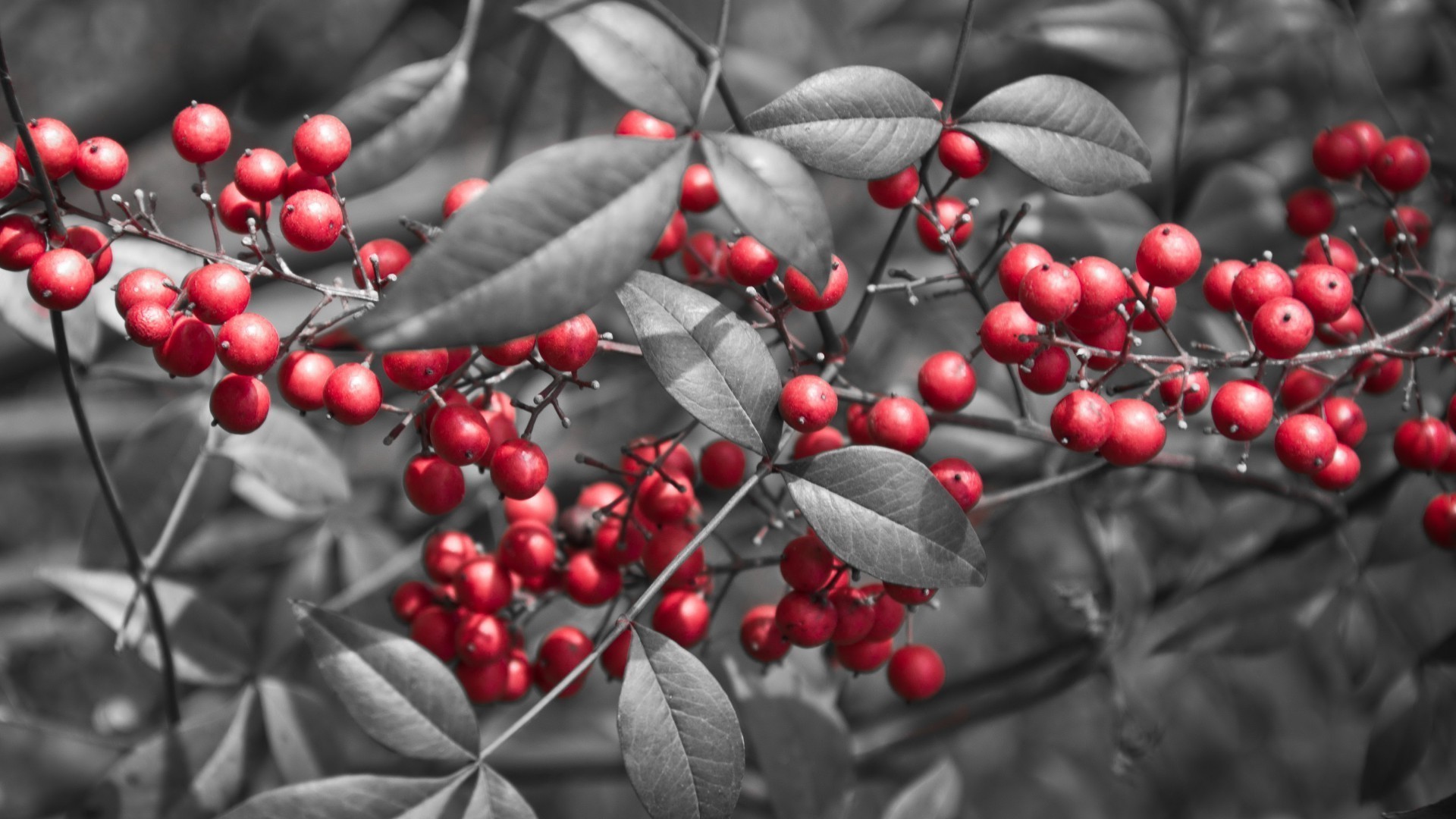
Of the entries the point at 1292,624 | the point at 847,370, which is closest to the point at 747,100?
the point at 847,370

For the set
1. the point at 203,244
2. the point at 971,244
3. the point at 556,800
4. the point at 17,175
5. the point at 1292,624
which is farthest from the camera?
the point at 556,800

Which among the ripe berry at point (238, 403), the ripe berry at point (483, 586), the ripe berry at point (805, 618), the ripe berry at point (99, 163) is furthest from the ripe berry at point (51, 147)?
the ripe berry at point (805, 618)

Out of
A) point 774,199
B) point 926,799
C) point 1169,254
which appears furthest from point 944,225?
point 926,799

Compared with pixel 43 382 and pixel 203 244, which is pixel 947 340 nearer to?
pixel 203 244

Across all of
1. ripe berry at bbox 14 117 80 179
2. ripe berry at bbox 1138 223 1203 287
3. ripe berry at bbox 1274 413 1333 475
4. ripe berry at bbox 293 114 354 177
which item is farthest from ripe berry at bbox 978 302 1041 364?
ripe berry at bbox 14 117 80 179

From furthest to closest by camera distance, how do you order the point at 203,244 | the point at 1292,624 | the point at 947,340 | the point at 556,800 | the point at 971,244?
the point at 556,800
the point at 203,244
the point at 947,340
the point at 971,244
the point at 1292,624

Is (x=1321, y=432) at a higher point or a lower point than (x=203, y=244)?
higher
